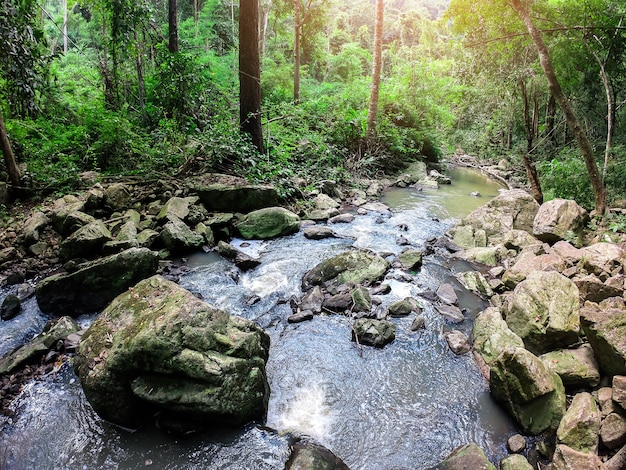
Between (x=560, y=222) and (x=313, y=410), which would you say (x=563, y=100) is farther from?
(x=313, y=410)

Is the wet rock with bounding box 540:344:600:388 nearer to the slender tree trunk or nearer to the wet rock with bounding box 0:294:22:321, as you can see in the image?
the wet rock with bounding box 0:294:22:321

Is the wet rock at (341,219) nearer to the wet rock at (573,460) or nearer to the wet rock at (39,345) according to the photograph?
the wet rock at (39,345)

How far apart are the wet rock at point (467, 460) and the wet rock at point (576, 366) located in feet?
4.93

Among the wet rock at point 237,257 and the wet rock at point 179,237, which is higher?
the wet rock at point 179,237

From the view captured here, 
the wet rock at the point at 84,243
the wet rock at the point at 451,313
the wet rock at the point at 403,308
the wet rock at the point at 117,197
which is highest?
the wet rock at the point at 117,197

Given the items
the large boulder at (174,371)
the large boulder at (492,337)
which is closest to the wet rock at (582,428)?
the large boulder at (492,337)

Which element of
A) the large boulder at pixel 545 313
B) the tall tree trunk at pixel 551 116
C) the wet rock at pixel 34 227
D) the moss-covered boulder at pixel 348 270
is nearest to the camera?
the large boulder at pixel 545 313

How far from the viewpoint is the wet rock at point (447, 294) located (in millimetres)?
5966

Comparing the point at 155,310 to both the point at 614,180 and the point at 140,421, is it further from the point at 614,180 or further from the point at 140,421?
the point at 614,180

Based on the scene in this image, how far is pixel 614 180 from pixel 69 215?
42.2 feet

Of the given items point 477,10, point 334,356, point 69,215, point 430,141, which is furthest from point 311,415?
point 430,141

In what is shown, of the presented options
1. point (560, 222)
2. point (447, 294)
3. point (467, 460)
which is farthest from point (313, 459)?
point (560, 222)

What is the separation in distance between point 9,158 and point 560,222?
1146 cm

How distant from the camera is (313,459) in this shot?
3135mm
